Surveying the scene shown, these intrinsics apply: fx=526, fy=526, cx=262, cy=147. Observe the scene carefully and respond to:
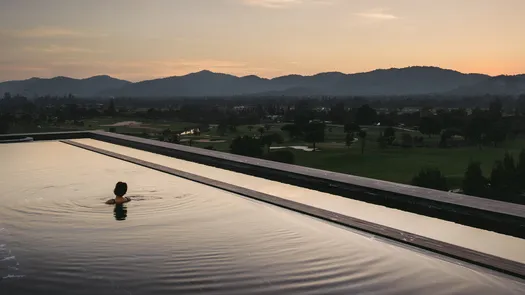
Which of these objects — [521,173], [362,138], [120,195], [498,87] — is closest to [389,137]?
[362,138]

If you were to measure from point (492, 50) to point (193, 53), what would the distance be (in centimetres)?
1325

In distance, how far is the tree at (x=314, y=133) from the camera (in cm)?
3612

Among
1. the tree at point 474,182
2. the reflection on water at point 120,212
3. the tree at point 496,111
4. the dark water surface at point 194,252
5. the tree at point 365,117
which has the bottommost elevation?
the tree at point 474,182

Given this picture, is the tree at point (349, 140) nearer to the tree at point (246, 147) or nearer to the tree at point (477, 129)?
the tree at point (477, 129)

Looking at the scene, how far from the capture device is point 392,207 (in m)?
3.32

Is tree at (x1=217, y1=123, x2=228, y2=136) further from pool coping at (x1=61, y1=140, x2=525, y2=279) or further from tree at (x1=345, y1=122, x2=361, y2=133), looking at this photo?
pool coping at (x1=61, y1=140, x2=525, y2=279)

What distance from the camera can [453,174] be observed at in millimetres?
25594

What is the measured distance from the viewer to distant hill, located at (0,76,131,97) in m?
88.0

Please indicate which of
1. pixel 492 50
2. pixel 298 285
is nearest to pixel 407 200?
pixel 298 285

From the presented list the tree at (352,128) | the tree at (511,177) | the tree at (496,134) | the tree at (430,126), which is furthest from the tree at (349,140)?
the tree at (511,177)

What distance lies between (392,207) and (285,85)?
406 feet

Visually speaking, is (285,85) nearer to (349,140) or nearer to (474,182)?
(349,140)

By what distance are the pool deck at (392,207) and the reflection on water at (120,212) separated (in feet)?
2.83

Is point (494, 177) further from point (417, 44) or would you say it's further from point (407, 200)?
point (407, 200)
